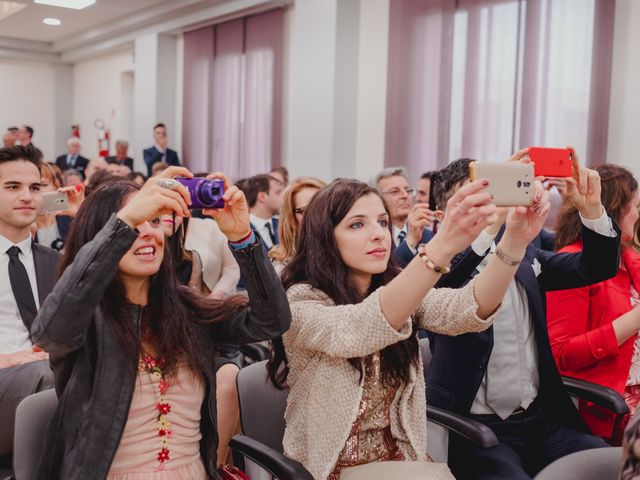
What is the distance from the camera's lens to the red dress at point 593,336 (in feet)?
7.34

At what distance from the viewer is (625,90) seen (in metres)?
4.80

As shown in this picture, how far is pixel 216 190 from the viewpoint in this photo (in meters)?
1.41

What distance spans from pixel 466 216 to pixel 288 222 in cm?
192

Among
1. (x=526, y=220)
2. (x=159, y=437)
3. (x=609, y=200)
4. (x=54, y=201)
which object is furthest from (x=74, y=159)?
(x=526, y=220)

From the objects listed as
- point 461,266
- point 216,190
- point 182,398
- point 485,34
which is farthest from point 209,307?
point 485,34

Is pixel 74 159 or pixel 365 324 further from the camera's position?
pixel 74 159

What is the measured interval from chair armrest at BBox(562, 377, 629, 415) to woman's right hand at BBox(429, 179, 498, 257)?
3.24 feet

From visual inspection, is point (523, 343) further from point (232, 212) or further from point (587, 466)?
point (232, 212)

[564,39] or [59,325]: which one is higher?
[564,39]

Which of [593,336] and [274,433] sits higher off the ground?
[593,336]

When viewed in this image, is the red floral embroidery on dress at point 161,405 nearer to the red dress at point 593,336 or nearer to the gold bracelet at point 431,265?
the gold bracelet at point 431,265

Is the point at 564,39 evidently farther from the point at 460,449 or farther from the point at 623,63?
the point at 460,449

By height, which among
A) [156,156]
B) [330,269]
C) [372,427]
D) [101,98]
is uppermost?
[101,98]

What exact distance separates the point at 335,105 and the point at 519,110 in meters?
1.59
